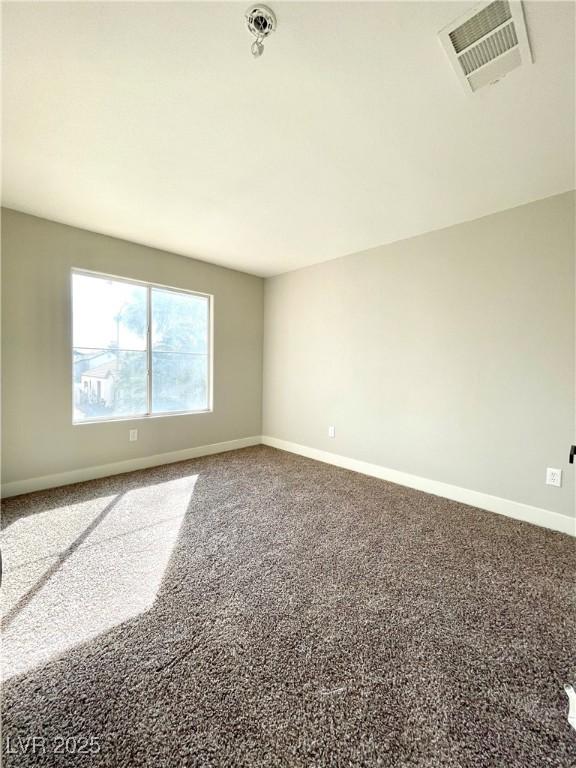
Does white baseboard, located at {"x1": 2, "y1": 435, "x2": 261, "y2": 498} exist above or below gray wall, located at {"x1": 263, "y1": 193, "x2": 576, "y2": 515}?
below

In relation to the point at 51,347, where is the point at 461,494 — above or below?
below

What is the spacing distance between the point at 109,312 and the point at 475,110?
340cm

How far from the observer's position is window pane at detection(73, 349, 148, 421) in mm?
3248

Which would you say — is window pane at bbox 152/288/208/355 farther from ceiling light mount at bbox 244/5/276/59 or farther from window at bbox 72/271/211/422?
ceiling light mount at bbox 244/5/276/59

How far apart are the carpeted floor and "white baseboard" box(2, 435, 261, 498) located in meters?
0.35

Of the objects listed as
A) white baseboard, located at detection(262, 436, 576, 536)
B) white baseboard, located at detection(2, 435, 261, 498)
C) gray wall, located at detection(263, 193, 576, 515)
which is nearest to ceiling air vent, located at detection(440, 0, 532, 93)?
gray wall, located at detection(263, 193, 576, 515)

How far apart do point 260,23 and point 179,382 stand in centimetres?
332

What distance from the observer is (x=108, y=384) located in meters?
3.44

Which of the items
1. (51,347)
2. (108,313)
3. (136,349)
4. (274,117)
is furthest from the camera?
(136,349)

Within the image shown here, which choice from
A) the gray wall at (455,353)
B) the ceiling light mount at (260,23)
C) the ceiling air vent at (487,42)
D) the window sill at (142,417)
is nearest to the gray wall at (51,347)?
the window sill at (142,417)

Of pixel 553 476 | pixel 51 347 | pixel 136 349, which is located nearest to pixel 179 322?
pixel 136 349

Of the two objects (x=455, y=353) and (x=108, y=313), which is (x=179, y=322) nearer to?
(x=108, y=313)

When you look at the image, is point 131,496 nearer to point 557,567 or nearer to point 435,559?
point 435,559

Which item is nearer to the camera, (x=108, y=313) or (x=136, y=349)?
(x=108, y=313)
